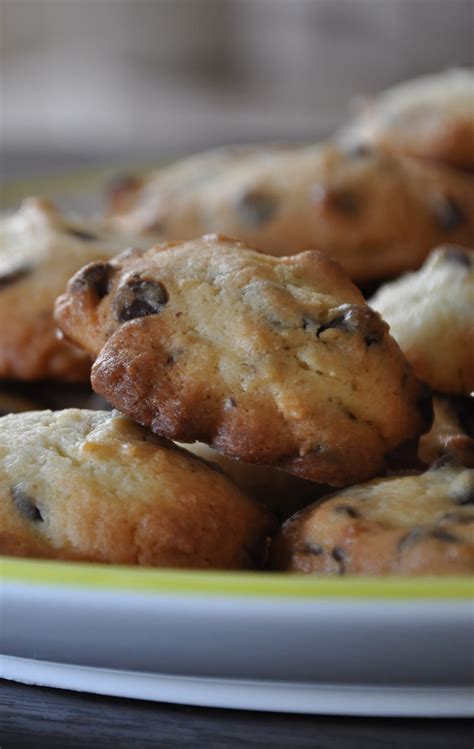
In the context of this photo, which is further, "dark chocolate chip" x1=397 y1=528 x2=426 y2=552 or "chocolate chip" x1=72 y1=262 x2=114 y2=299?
"chocolate chip" x1=72 y1=262 x2=114 y2=299

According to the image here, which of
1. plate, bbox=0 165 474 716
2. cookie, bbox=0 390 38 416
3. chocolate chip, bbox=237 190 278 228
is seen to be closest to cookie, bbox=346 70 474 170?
chocolate chip, bbox=237 190 278 228

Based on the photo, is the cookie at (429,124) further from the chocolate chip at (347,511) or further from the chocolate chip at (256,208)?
the chocolate chip at (347,511)

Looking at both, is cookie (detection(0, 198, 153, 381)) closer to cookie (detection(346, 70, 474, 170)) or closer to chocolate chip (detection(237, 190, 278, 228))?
chocolate chip (detection(237, 190, 278, 228))

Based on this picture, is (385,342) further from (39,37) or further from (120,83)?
(39,37)

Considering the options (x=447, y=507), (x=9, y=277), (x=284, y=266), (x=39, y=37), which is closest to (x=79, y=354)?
(x=9, y=277)

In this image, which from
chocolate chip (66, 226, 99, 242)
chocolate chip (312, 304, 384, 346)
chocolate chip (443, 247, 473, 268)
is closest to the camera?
chocolate chip (312, 304, 384, 346)

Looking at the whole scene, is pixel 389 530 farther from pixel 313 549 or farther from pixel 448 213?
pixel 448 213
